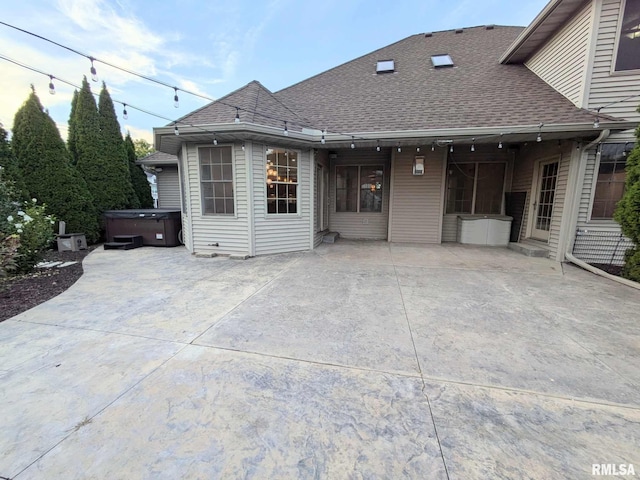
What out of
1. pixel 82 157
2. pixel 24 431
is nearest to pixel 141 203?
pixel 82 157

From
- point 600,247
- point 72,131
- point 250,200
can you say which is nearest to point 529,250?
point 600,247

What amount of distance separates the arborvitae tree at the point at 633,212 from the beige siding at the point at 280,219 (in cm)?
562

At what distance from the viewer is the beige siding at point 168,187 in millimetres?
10781

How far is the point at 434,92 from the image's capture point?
726 cm

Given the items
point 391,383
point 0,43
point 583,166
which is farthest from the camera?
point 583,166

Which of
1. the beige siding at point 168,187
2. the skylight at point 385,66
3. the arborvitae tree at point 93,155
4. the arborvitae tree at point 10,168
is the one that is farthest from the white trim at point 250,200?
the beige siding at point 168,187

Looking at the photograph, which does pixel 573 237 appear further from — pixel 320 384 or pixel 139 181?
pixel 139 181

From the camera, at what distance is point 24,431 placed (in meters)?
1.55

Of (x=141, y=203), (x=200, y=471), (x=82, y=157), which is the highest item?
(x=82, y=157)

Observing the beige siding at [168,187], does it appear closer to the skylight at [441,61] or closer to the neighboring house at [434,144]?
the neighboring house at [434,144]

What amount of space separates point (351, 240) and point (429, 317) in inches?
206

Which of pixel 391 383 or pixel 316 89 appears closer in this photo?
pixel 391 383

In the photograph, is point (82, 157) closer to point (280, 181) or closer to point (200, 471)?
point (280, 181)

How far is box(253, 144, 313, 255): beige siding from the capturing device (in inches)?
230
